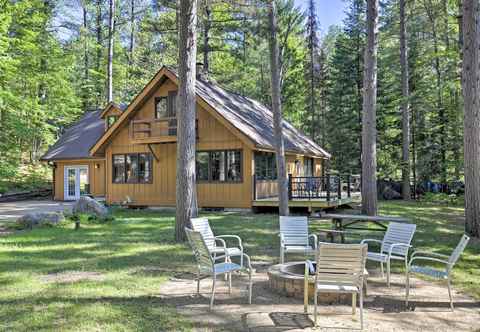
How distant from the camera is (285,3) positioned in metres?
13.8

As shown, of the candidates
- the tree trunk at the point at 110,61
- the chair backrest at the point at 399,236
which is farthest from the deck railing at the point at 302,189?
the tree trunk at the point at 110,61

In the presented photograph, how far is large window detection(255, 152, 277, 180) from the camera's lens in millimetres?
17359

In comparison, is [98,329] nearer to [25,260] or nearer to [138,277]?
[138,277]

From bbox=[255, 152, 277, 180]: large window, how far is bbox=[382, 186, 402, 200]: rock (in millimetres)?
8874

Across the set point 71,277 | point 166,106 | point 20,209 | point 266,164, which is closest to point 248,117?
point 266,164

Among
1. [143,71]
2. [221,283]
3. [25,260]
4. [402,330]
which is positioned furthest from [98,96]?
[402,330]

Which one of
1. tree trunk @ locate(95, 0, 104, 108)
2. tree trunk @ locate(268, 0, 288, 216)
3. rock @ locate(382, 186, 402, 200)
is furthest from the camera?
tree trunk @ locate(95, 0, 104, 108)

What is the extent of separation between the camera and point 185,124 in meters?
9.70

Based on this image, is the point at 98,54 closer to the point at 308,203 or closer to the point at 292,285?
the point at 308,203

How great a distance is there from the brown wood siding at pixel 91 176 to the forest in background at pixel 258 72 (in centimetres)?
203

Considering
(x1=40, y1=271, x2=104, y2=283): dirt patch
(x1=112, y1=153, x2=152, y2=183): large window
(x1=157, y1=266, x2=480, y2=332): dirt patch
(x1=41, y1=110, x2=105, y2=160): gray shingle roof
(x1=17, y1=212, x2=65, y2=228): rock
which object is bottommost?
(x1=157, y1=266, x2=480, y2=332): dirt patch

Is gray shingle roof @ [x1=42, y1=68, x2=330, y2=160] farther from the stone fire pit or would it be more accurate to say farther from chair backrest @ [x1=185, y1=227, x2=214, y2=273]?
chair backrest @ [x1=185, y1=227, x2=214, y2=273]

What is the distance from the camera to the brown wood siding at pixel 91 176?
24156 mm

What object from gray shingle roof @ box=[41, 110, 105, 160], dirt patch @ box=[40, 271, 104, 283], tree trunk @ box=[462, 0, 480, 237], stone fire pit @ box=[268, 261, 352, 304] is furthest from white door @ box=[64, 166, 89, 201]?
stone fire pit @ box=[268, 261, 352, 304]
